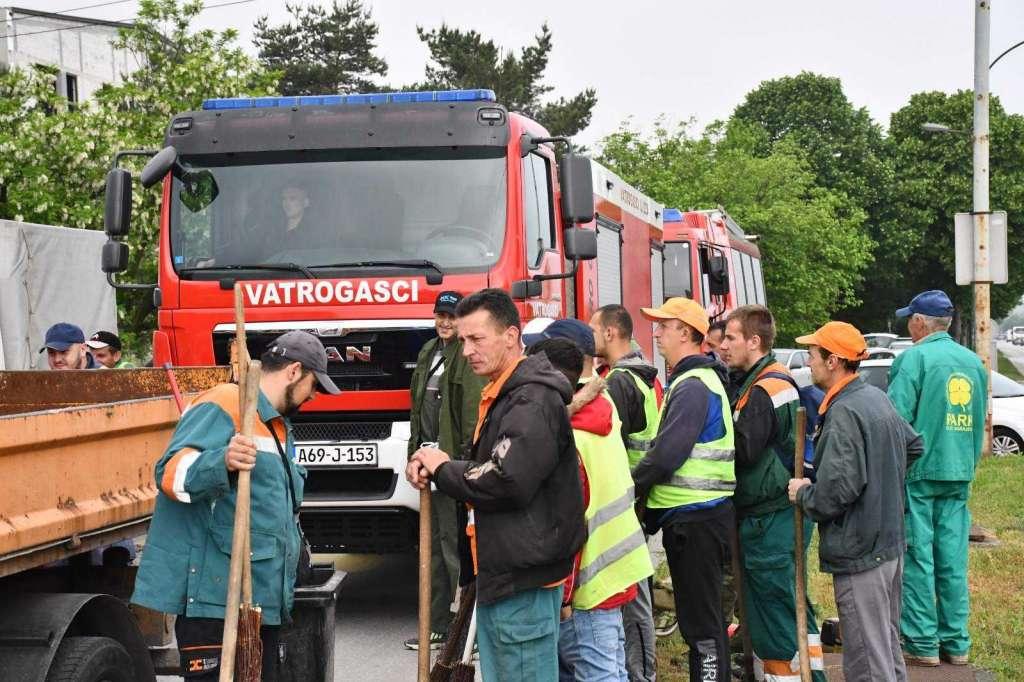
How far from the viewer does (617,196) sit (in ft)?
37.9

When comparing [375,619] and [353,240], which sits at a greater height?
[353,240]

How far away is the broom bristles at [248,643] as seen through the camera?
4273 millimetres

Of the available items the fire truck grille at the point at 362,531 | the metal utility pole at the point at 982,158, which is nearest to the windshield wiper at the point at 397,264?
the fire truck grille at the point at 362,531

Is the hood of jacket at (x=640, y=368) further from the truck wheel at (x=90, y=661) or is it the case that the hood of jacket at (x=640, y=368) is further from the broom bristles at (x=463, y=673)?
the truck wheel at (x=90, y=661)

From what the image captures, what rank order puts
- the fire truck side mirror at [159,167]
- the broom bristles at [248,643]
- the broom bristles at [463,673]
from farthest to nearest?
the fire truck side mirror at [159,167] < the broom bristles at [463,673] < the broom bristles at [248,643]

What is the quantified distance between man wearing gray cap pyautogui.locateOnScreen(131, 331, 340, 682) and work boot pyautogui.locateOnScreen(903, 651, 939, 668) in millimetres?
3578

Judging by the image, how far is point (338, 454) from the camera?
7.41 metres

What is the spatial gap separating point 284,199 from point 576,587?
403 centimetres

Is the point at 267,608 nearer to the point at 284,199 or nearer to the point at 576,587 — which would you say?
the point at 576,587

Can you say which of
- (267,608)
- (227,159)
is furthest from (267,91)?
(267,608)

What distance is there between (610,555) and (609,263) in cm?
636

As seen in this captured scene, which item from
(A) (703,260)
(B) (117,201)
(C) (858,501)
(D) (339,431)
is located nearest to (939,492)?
(C) (858,501)

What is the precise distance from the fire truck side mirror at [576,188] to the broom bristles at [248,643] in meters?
4.11

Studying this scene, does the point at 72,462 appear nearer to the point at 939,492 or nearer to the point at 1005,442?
the point at 939,492
